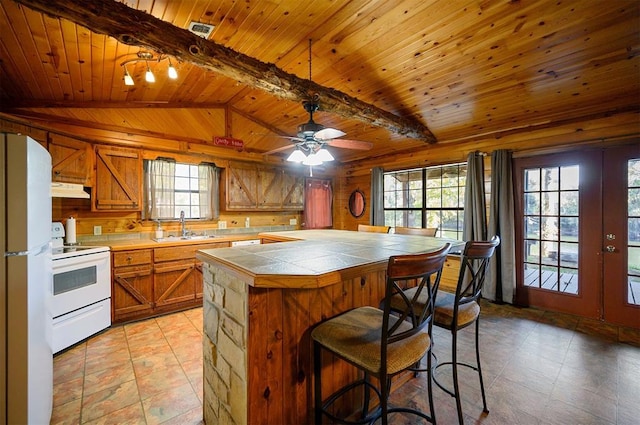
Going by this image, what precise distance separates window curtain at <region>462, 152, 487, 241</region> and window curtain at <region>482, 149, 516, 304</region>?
12cm

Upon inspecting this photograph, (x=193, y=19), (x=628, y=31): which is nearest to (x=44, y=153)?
(x=193, y=19)

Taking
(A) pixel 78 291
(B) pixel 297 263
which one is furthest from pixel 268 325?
(A) pixel 78 291

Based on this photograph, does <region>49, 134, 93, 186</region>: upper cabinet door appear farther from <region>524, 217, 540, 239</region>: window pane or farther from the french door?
<region>524, 217, 540, 239</region>: window pane

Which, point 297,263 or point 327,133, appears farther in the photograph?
point 327,133

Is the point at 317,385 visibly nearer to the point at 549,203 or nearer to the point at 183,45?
the point at 183,45

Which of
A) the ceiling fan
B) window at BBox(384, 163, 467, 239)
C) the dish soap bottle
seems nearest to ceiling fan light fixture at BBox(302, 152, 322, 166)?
the ceiling fan

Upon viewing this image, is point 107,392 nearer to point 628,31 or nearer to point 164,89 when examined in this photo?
point 164,89

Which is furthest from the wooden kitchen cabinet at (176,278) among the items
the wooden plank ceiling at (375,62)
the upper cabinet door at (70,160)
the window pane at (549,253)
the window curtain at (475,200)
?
the window pane at (549,253)

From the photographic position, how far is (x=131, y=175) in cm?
376

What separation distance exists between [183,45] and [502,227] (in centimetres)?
425

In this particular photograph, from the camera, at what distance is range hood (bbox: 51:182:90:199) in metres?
2.94

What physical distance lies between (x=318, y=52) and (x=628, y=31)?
104 inches

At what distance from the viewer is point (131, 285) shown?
331cm

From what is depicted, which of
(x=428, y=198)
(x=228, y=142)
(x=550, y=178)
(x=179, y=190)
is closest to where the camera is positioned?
(x=550, y=178)
